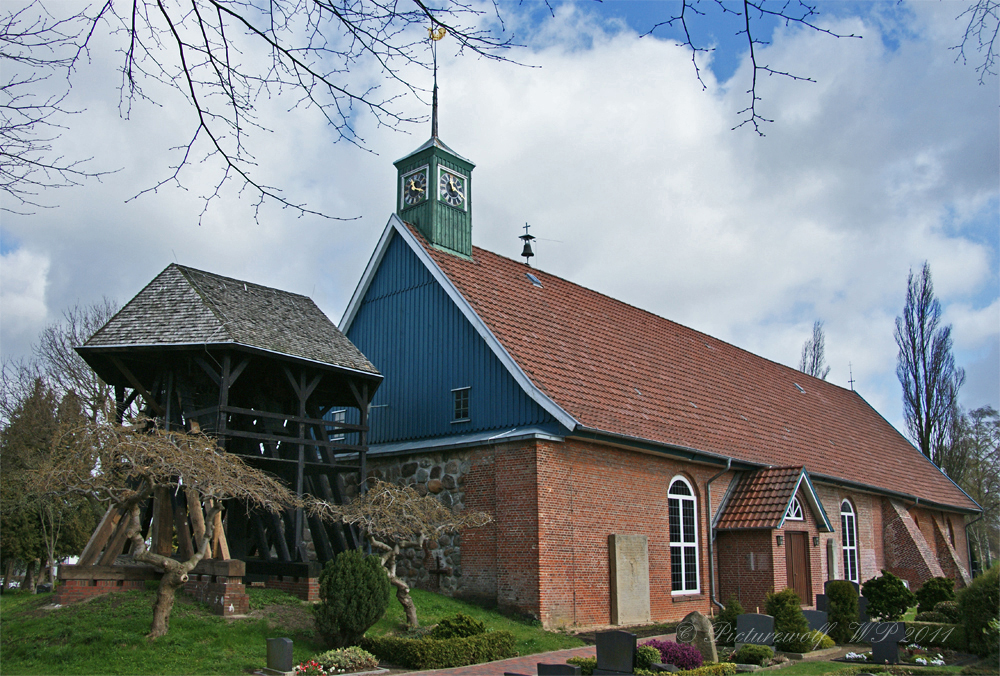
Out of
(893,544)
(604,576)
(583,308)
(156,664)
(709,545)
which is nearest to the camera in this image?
(156,664)

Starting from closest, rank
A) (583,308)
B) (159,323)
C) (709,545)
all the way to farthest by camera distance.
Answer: (159,323) < (709,545) < (583,308)

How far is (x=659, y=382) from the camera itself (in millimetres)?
22344

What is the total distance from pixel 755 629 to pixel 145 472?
10500mm

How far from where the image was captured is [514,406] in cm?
1773

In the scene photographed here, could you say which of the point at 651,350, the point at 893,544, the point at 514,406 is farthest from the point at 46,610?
the point at 893,544

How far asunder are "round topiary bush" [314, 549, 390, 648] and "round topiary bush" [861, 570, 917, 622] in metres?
11.3

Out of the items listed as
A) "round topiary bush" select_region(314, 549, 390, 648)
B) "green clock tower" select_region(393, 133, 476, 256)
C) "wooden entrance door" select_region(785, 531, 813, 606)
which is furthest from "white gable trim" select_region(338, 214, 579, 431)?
"wooden entrance door" select_region(785, 531, 813, 606)

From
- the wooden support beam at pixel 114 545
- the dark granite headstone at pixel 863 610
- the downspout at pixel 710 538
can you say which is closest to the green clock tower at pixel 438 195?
the downspout at pixel 710 538

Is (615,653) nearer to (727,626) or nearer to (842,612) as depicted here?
(727,626)

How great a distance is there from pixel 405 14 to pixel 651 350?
19.3 meters

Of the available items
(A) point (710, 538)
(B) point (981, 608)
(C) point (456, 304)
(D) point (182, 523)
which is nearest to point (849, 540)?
(A) point (710, 538)

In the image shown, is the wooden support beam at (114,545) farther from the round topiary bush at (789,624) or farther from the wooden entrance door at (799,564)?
the wooden entrance door at (799,564)

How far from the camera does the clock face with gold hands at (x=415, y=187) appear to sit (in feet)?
71.9

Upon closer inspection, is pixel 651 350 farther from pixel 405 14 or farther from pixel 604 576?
pixel 405 14
